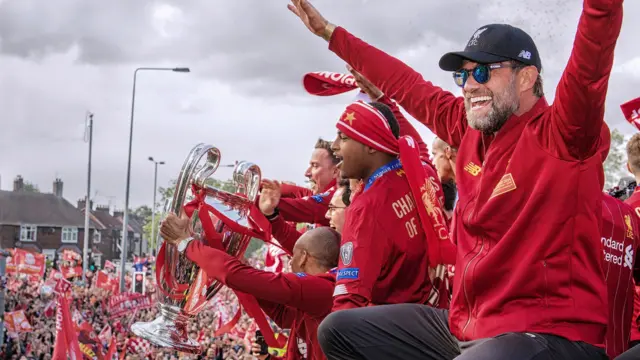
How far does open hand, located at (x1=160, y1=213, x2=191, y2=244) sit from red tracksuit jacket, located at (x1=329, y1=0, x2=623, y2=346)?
2.07 meters

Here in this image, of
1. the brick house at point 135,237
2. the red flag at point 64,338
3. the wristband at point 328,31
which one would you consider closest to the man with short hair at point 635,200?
the wristband at point 328,31

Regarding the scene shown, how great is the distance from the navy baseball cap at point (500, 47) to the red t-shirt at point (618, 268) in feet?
2.82

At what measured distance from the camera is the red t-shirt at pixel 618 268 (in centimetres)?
341

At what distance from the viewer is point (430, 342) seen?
11.0 ft

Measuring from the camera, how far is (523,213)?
2.83 meters

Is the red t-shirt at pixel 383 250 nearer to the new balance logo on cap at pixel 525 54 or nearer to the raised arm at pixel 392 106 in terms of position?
the raised arm at pixel 392 106

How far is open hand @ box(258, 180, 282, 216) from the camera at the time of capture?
559 centimetres

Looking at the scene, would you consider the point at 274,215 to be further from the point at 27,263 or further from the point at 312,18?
the point at 27,263

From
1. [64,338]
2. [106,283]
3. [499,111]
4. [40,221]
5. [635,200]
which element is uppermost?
[499,111]

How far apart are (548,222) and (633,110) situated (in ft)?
8.08

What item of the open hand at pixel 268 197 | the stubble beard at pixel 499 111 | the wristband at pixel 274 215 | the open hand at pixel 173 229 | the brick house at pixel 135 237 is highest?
the stubble beard at pixel 499 111

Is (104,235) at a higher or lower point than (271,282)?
lower

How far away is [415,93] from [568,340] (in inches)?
58.5

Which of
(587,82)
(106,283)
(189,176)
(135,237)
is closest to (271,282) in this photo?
(189,176)
